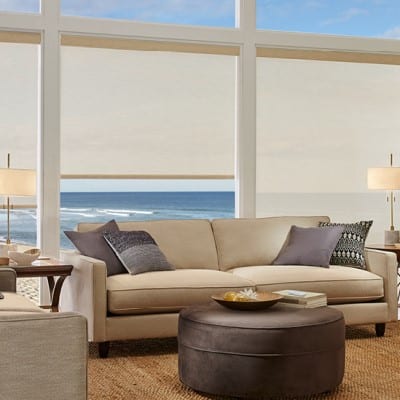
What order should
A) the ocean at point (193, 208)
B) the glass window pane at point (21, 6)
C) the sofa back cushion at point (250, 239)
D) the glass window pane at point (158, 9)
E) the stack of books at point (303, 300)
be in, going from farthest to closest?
the ocean at point (193, 208)
the glass window pane at point (158, 9)
the glass window pane at point (21, 6)
the sofa back cushion at point (250, 239)
the stack of books at point (303, 300)

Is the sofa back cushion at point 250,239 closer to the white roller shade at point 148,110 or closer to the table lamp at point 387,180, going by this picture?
the table lamp at point 387,180

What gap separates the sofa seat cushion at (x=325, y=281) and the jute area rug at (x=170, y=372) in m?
0.30

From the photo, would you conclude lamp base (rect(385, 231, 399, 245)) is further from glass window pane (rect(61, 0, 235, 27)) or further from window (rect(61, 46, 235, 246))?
window (rect(61, 46, 235, 246))

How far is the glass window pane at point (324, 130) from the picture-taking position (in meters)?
7.72

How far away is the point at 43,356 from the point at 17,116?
7208 millimetres

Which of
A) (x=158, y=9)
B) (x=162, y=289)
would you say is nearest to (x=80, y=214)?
(x=158, y=9)

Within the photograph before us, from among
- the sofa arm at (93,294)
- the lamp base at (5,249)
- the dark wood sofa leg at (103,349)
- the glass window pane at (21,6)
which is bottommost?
the dark wood sofa leg at (103,349)

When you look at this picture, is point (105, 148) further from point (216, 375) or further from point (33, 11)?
point (216, 375)

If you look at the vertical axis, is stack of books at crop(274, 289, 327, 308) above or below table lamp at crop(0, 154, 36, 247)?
below

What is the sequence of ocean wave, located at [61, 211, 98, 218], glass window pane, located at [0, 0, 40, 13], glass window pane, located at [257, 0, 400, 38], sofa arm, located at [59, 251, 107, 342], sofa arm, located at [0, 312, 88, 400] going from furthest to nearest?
ocean wave, located at [61, 211, 98, 218] < glass window pane, located at [257, 0, 400, 38] < glass window pane, located at [0, 0, 40, 13] < sofa arm, located at [59, 251, 107, 342] < sofa arm, located at [0, 312, 88, 400]

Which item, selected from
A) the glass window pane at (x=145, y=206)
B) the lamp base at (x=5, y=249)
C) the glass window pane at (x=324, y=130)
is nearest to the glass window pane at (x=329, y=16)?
the glass window pane at (x=324, y=130)

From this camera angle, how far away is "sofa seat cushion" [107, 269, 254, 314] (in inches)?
191

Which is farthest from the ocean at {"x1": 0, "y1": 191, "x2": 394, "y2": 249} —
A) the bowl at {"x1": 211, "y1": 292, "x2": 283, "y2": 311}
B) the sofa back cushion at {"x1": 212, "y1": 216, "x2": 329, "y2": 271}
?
the bowl at {"x1": 211, "y1": 292, "x2": 283, "y2": 311}

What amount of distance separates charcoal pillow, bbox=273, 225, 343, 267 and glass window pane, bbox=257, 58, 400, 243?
1.71 m
